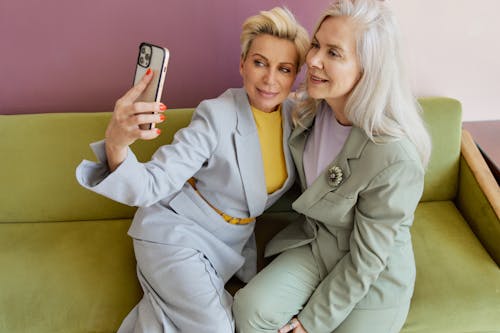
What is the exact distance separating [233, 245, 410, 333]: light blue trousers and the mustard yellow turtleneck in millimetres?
301

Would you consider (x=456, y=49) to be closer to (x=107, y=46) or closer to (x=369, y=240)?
(x=369, y=240)

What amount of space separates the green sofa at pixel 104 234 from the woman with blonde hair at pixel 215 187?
175 millimetres

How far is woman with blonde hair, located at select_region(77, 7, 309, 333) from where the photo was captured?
1.34m

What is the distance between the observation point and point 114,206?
1838 mm

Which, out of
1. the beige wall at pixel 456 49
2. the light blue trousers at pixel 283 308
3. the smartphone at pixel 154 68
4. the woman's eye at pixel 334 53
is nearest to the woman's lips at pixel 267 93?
the woman's eye at pixel 334 53

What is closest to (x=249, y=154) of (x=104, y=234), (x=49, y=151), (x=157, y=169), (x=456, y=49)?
(x=157, y=169)

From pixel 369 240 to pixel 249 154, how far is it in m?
0.46

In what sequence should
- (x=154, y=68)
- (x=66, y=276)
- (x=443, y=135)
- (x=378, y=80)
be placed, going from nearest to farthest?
(x=154, y=68)
(x=378, y=80)
(x=66, y=276)
(x=443, y=135)

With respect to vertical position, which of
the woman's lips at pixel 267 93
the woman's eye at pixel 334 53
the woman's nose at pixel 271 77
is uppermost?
the woman's eye at pixel 334 53

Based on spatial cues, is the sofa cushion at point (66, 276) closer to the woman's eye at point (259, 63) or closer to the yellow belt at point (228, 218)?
the yellow belt at point (228, 218)

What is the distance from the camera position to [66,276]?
5.21 ft

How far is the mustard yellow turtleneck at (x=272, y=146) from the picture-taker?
1.48 meters

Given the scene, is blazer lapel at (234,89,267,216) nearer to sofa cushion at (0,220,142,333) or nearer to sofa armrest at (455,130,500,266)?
sofa cushion at (0,220,142,333)

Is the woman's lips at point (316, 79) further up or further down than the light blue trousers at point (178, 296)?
further up
